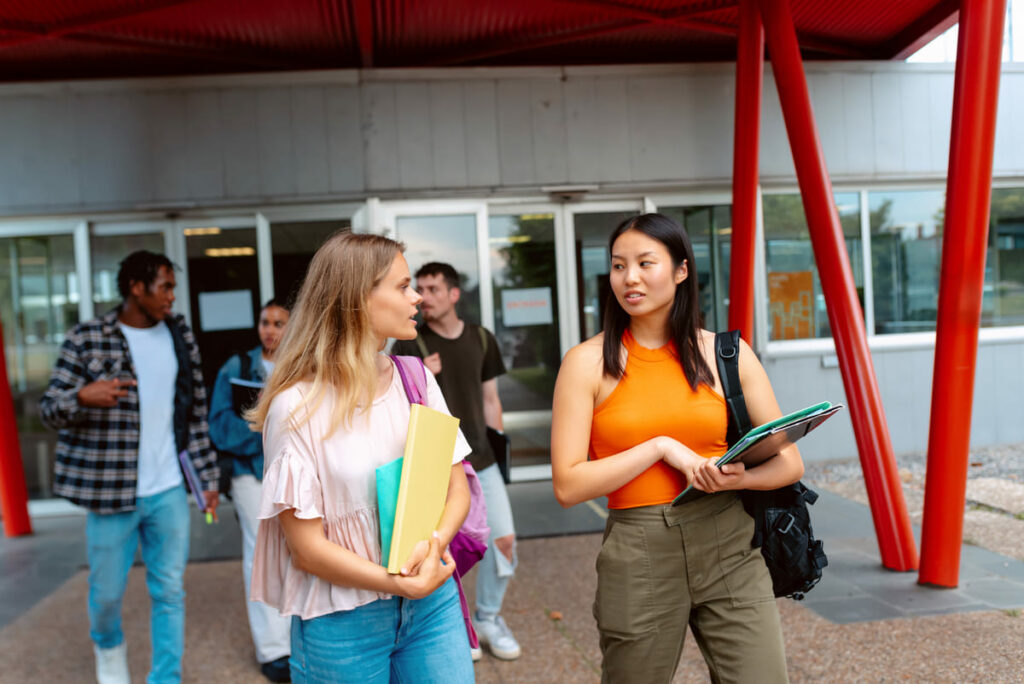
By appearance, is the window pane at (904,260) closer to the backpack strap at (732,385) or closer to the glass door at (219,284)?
the glass door at (219,284)

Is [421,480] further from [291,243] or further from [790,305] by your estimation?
[790,305]

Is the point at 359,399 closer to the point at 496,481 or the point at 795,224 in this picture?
the point at 496,481

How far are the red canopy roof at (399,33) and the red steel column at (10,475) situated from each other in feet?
9.07

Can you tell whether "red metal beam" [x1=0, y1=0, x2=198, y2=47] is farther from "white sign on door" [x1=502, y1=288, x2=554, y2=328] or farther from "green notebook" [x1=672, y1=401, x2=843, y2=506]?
"green notebook" [x1=672, y1=401, x2=843, y2=506]

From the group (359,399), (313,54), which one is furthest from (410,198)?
(359,399)

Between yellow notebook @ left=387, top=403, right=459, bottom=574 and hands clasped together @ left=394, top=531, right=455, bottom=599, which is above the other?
yellow notebook @ left=387, top=403, right=459, bottom=574

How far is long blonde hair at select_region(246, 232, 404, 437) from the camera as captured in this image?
195cm

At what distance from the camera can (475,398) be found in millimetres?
4113

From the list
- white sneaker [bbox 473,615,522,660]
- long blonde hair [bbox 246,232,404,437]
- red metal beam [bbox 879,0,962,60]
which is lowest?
white sneaker [bbox 473,615,522,660]

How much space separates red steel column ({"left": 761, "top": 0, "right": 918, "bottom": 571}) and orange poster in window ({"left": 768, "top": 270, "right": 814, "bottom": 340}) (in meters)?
3.37

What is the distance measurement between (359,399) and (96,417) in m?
2.07

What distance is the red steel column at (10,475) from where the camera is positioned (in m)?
7.11

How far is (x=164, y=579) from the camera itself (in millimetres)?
3541

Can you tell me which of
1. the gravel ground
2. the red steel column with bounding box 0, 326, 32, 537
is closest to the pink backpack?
the gravel ground
